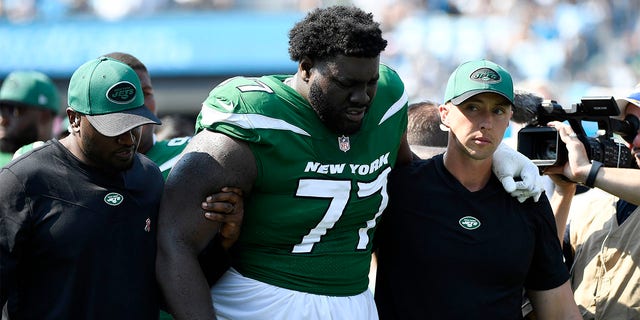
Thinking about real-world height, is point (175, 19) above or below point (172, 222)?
below

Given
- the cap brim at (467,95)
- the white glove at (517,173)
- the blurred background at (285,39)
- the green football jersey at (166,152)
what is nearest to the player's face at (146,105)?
the green football jersey at (166,152)

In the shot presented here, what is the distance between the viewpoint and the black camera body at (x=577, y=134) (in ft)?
13.5

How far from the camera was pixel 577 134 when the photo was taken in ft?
13.7

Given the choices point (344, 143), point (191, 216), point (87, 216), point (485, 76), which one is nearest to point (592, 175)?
point (485, 76)

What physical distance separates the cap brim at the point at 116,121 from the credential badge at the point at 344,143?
2.22 feet

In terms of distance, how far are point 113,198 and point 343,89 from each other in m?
0.86

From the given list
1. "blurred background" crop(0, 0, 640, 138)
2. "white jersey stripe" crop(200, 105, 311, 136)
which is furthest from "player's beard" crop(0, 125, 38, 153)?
"blurred background" crop(0, 0, 640, 138)

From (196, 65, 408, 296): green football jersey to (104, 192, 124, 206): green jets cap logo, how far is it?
392 mm

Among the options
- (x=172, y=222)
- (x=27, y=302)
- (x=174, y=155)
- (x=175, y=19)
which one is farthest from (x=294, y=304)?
(x=175, y=19)

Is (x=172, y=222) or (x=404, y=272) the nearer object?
(x=172, y=222)

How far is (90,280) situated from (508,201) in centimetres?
168

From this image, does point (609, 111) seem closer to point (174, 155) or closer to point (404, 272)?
point (404, 272)

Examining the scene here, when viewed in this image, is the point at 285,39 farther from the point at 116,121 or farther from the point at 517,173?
the point at 116,121

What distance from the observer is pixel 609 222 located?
4.28m
